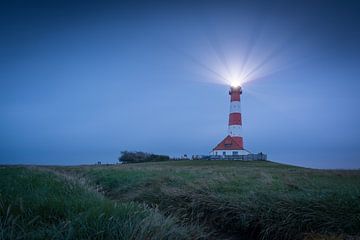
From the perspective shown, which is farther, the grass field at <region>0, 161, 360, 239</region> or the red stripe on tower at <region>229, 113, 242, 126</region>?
the red stripe on tower at <region>229, 113, 242, 126</region>

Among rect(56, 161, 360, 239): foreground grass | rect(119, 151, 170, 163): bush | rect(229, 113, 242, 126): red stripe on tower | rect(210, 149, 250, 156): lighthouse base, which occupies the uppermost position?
rect(229, 113, 242, 126): red stripe on tower

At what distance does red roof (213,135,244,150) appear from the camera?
50.9 m

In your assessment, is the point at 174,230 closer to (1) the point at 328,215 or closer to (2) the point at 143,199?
(1) the point at 328,215

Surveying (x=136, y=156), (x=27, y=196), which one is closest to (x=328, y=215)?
(x=27, y=196)

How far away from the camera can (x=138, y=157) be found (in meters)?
53.3

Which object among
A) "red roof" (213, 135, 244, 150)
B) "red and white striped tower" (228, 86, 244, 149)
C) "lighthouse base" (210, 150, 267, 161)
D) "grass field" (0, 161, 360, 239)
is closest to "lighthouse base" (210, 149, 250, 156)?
"red roof" (213, 135, 244, 150)

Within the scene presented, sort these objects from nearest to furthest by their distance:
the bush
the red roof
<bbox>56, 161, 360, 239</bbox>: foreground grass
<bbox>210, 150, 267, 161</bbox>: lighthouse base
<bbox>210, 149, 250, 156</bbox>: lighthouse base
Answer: <bbox>56, 161, 360, 239</bbox>: foreground grass, <bbox>210, 150, 267, 161</bbox>: lighthouse base, the red roof, <bbox>210, 149, 250, 156</bbox>: lighthouse base, the bush

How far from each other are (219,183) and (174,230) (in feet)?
20.9

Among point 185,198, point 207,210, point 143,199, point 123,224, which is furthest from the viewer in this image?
point 143,199

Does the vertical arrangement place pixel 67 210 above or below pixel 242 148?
below

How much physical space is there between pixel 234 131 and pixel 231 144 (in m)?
3.20

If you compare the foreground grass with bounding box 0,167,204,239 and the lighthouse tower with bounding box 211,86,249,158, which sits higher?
the lighthouse tower with bounding box 211,86,249,158

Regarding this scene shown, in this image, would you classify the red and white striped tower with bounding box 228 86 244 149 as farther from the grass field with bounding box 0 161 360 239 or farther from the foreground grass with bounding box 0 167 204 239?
the foreground grass with bounding box 0 167 204 239

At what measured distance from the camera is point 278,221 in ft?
22.4
